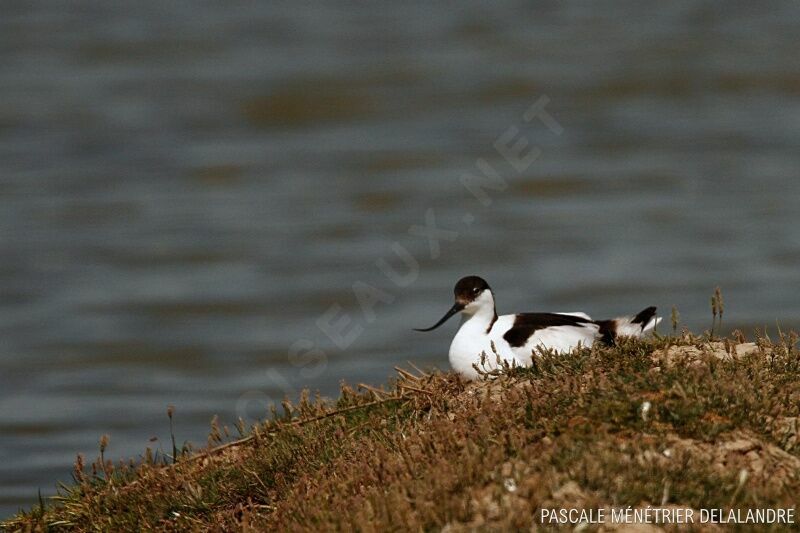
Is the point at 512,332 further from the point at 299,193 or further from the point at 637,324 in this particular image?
the point at 299,193

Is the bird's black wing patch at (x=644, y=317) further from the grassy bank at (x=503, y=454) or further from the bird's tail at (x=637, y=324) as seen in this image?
the grassy bank at (x=503, y=454)

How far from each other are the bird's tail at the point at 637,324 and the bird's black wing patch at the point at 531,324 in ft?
0.80

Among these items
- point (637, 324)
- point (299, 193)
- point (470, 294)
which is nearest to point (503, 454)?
point (470, 294)

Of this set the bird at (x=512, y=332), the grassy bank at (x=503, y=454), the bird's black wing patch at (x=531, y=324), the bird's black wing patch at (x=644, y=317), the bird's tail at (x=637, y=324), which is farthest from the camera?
the bird's black wing patch at (x=644, y=317)

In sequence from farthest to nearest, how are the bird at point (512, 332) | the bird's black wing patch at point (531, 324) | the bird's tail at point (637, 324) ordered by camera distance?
1. the bird's tail at point (637, 324)
2. the bird's black wing patch at point (531, 324)
3. the bird at point (512, 332)

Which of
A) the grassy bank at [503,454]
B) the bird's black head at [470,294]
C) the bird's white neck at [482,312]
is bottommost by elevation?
the grassy bank at [503,454]

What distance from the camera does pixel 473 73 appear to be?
2580 cm

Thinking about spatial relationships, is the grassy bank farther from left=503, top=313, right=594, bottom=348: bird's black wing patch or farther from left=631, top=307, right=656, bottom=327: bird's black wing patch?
left=631, top=307, right=656, bottom=327: bird's black wing patch

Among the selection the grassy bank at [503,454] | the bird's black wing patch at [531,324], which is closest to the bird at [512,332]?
the bird's black wing patch at [531,324]

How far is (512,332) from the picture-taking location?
8305mm

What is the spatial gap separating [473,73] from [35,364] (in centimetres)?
1302

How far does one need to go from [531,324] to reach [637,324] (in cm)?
79

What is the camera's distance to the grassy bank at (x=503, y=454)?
567 cm

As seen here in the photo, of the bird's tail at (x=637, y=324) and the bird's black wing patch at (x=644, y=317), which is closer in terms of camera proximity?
the bird's tail at (x=637, y=324)
